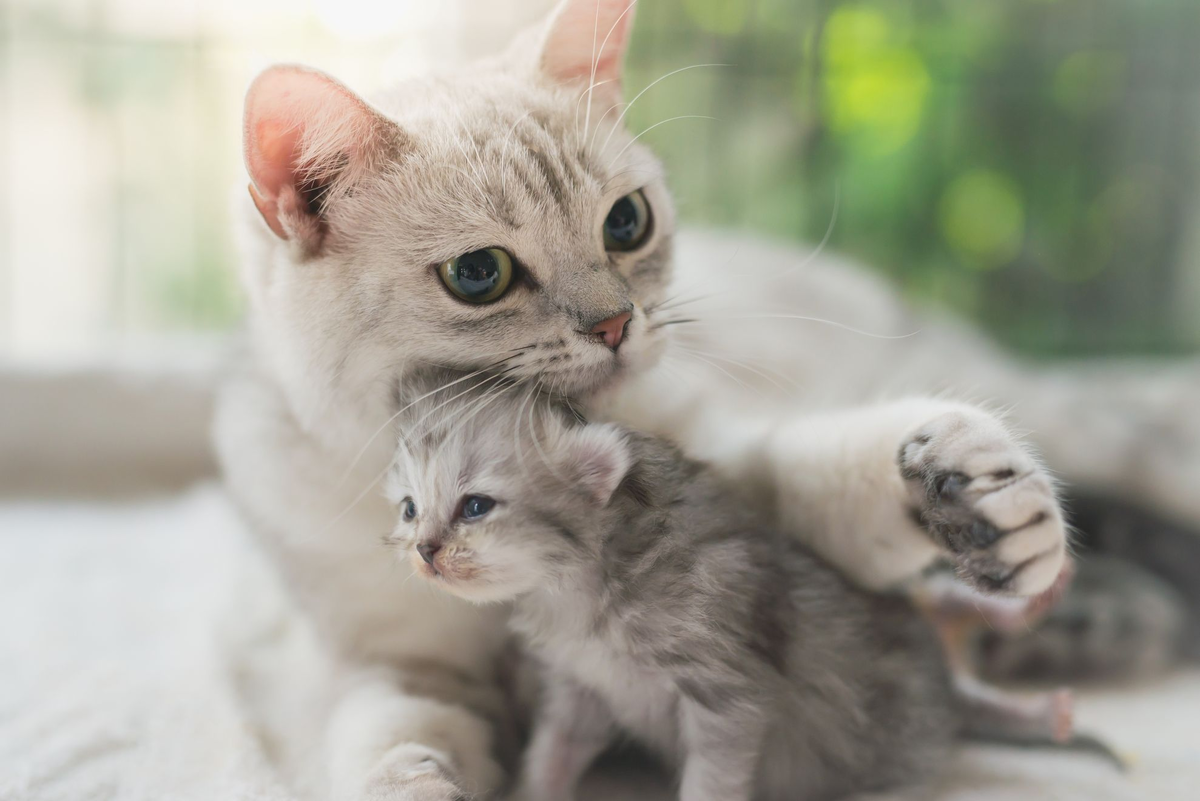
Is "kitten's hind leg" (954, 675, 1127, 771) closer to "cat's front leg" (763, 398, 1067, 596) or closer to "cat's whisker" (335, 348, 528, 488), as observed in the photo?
"cat's front leg" (763, 398, 1067, 596)

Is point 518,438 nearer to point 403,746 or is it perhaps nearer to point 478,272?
point 478,272

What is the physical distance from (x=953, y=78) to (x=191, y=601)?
2.90 m

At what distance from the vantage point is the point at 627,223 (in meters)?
1.43

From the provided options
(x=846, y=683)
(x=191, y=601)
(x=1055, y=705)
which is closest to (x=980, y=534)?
(x=846, y=683)

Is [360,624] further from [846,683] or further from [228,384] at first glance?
[846,683]

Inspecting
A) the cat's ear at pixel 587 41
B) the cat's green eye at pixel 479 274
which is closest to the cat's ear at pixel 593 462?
the cat's green eye at pixel 479 274

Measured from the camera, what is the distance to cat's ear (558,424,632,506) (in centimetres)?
116

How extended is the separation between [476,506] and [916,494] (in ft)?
1.91

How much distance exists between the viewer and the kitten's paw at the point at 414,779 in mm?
1250

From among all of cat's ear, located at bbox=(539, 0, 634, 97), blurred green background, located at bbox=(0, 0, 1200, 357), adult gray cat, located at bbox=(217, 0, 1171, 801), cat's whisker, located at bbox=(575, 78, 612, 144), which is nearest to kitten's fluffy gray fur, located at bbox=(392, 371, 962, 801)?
adult gray cat, located at bbox=(217, 0, 1171, 801)

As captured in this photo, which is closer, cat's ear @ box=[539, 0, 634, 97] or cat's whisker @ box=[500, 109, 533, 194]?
cat's whisker @ box=[500, 109, 533, 194]

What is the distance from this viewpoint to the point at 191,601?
6.86 feet

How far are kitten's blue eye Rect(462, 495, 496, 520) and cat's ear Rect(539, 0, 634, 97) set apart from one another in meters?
0.76

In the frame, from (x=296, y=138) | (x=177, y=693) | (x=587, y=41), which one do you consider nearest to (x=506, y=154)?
(x=296, y=138)
